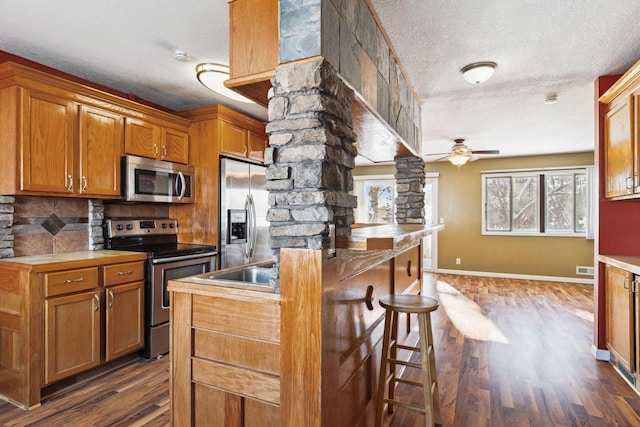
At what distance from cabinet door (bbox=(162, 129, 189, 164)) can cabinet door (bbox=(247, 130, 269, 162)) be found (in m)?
0.69

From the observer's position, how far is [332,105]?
4.81ft

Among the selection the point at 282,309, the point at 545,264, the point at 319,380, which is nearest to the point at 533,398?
the point at 319,380

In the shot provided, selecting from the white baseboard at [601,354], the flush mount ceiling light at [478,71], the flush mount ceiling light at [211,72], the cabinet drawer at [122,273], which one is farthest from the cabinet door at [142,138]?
the white baseboard at [601,354]

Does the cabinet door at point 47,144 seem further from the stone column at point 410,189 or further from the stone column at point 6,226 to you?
the stone column at point 410,189

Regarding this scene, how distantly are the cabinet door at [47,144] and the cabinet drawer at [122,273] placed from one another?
696 millimetres

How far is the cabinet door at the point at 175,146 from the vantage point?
3.54 m

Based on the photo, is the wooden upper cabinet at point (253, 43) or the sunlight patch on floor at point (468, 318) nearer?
the wooden upper cabinet at point (253, 43)

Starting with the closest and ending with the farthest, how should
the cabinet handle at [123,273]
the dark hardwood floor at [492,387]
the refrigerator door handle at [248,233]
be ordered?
the dark hardwood floor at [492,387] < the cabinet handle at [123,273] < the refrigerator door handle at [248,233]

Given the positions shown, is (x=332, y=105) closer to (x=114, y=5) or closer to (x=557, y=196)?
(x=114, y=5)

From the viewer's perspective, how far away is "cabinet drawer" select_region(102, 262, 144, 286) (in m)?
2.73

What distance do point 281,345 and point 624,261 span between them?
2.84m

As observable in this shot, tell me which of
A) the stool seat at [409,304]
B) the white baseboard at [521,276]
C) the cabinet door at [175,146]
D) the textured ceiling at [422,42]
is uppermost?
the textured ceiling at [422,42]

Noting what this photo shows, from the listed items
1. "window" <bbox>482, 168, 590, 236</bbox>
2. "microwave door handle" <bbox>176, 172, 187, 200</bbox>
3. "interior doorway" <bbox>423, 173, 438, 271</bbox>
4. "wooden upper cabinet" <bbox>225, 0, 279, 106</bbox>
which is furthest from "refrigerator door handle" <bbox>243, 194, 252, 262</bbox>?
"window" <bbox>482, 168, 590, 236</bbox>

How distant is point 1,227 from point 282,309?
2.42m
